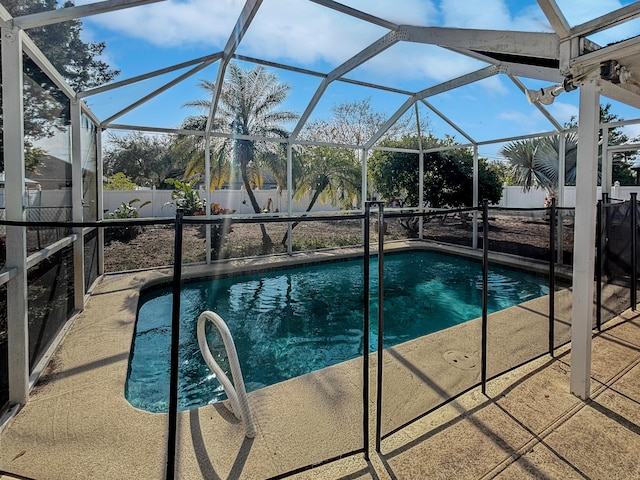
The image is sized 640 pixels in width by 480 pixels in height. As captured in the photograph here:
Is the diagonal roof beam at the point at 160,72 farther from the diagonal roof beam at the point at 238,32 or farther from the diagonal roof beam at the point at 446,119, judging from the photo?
the diagonal roof beam at the point at 446,119

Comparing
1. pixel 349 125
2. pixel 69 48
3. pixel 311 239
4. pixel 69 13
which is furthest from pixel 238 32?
pixel 349 125

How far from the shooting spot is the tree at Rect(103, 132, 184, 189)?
26.0 feet

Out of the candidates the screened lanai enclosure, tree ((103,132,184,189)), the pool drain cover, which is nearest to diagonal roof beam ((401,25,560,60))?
the screened lanai enclosure

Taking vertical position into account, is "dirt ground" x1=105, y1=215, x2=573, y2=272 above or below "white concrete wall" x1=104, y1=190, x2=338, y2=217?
below

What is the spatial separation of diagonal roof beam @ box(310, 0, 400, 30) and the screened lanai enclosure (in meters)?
0.02

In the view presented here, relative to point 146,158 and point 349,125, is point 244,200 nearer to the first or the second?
point 146,158

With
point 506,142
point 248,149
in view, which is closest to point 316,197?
point 248,149

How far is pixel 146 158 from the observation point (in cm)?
870

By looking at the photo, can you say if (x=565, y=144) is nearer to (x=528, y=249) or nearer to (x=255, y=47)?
(x=528, y=249)

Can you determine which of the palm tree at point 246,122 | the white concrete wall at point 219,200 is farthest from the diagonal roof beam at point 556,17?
the palm tree at point 246,122

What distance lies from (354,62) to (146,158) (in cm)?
582

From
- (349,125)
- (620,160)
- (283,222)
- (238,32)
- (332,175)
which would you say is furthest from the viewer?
(349,125)

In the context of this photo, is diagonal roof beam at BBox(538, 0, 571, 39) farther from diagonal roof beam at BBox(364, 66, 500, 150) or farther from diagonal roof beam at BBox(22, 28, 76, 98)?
diagonal roof beam at BBox(22, 28, 76, 98)

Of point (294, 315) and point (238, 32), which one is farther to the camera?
point (294, 315)
